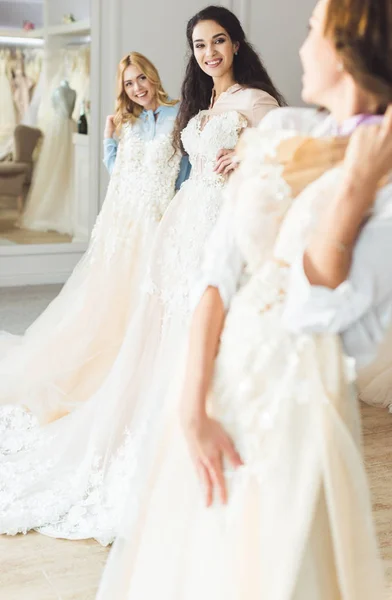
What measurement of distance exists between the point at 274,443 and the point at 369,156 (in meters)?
0.37

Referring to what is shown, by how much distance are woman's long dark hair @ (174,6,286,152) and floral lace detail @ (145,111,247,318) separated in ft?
0.43

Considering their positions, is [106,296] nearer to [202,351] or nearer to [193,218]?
[193,218]

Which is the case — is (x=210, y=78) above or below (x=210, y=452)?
above

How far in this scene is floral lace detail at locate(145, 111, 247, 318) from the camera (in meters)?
2.97

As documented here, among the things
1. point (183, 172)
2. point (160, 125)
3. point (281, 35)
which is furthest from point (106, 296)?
point (281, 35)

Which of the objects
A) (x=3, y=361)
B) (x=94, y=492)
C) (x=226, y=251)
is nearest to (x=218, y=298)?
(x=226, y=251)

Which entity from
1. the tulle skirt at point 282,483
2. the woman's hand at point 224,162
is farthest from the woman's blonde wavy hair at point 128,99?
the tulle skirt at point 282,483

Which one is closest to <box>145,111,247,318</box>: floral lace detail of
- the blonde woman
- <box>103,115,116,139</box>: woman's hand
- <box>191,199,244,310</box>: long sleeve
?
the blonde woman

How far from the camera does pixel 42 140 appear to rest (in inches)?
242

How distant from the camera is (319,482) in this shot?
100cm

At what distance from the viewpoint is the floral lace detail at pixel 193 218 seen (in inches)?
117

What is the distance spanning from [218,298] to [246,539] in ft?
1.02

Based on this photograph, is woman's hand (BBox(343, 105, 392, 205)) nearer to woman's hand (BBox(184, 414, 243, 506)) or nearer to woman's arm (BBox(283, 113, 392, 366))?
woman's arm (BBox(283, 113, 392, 366))

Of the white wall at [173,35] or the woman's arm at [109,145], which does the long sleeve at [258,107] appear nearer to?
the woman's arm at [109,145]
